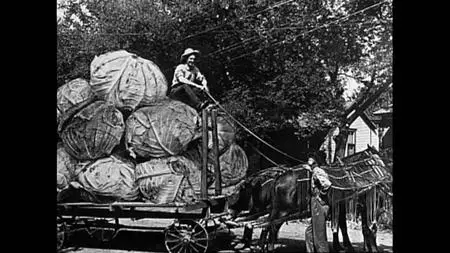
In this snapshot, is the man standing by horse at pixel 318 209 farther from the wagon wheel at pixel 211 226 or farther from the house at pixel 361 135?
the wagon wheel at pixel 211 226

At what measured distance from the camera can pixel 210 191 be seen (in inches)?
150

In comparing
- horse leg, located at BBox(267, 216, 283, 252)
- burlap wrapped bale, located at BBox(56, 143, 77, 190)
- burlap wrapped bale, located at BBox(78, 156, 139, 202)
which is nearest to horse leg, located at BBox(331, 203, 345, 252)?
horse leg, located at BBox(267, 216, 283, 252)

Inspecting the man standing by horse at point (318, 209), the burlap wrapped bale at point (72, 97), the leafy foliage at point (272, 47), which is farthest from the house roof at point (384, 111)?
the burlap wrapped bale at point (72, 97)

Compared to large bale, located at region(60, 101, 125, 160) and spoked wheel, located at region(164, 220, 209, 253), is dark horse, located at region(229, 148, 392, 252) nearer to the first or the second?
spoked wheel, located at region(164, 220, 209, 253)

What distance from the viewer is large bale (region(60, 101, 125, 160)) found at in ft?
12.8

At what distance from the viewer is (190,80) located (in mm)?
3838

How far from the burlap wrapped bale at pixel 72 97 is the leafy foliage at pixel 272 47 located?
0.98 ft

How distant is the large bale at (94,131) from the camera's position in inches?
154

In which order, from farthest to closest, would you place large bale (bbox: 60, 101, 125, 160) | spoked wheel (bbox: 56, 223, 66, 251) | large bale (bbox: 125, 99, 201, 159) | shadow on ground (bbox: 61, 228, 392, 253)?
1. spoked wheel (bbox: 56, 223, 66, 251)
2. large bale (bbox: 60, 101, 125, 160)
3. large bale (bbox: 125, 99, 201, 159)
4. shadow on ground (bbox: 61, 228, 392, 253)

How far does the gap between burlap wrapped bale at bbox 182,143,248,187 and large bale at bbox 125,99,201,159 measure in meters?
0.08

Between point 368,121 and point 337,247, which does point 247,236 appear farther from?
point 368,121
